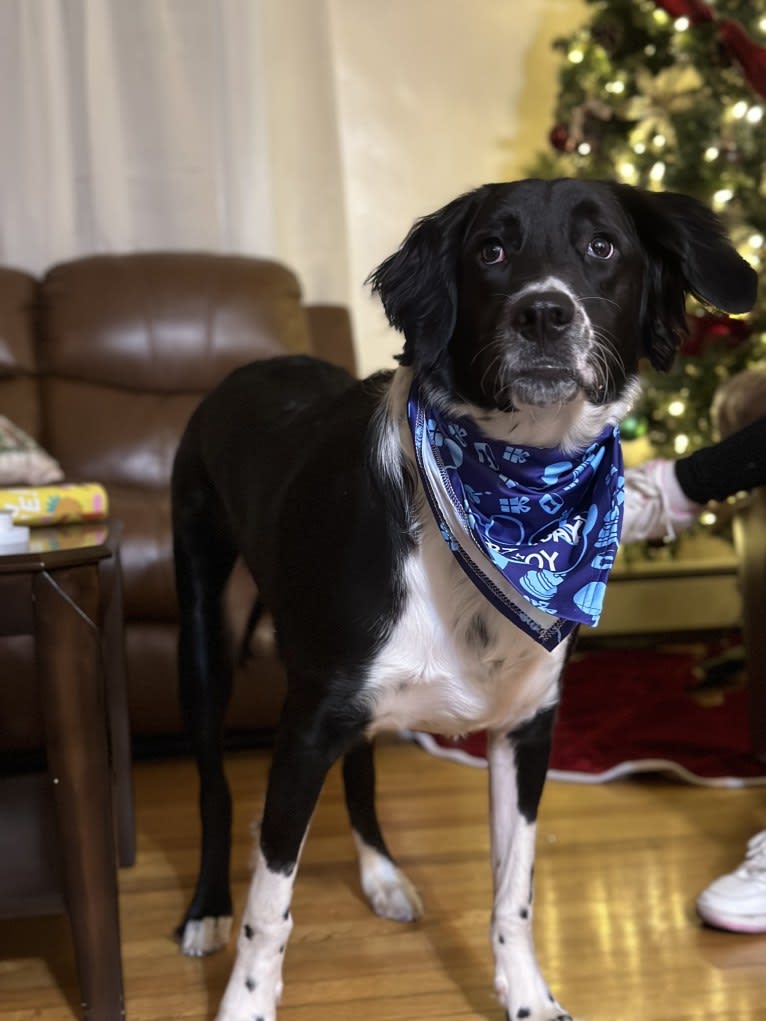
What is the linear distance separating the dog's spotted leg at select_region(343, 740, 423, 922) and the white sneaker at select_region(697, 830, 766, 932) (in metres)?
0.46

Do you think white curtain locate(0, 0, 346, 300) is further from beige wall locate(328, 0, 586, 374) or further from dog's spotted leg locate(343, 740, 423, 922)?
dog's spotted leg locate(343, 740, 423, 922)

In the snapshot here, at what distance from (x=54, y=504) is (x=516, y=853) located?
916mm

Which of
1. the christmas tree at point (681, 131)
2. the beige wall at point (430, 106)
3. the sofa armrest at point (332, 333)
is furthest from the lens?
the beige wall at point (430, 106)

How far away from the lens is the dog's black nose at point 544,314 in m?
1.23

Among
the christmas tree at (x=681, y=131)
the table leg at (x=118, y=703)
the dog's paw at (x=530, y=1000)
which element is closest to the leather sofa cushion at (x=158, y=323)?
the christmas tree at (x=681, y=131)

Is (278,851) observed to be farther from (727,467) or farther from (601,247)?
(727,467)

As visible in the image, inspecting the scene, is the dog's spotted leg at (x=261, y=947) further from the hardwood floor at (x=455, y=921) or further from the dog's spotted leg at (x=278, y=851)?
the hardwood floor at (x=455, y=921)

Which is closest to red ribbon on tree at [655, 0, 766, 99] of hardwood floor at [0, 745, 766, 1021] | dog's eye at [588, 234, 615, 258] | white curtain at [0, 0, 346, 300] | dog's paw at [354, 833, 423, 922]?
white curtain at [0, 0, 346, 300]

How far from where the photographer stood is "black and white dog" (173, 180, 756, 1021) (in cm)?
132

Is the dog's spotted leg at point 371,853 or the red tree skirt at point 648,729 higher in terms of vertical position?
the dog's spotted leg at point 371,853

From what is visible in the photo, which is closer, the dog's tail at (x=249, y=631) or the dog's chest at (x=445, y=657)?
the dog's chest at (x=445, y=657)

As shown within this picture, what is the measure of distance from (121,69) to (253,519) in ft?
8.10

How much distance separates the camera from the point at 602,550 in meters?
1.43

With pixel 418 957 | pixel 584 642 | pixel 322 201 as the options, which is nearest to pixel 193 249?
pixel 322 201
